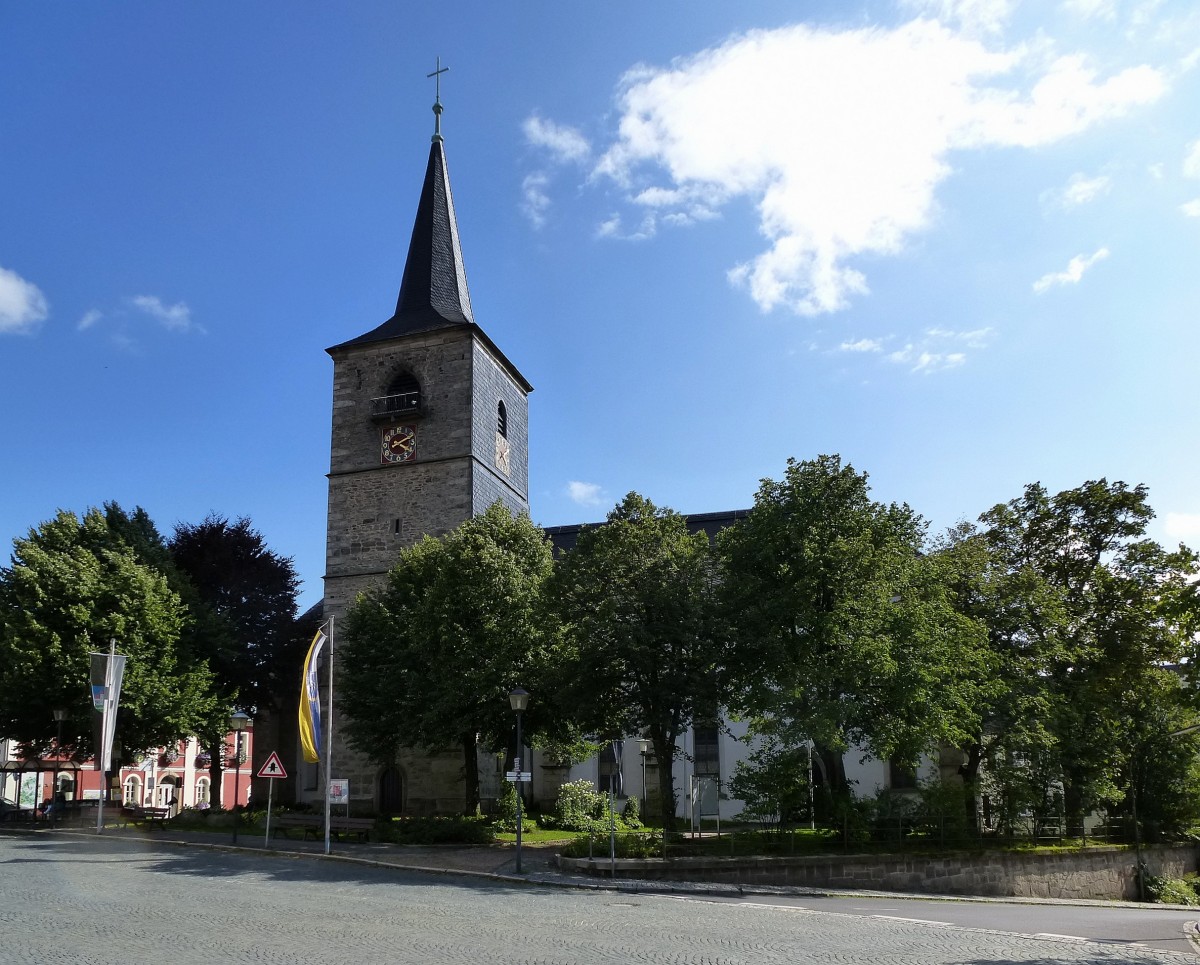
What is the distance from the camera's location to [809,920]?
50.9ft

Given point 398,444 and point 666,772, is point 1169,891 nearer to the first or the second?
point 666,772

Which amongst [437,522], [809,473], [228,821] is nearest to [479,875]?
[809,473]

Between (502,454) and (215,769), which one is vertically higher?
(502,454)

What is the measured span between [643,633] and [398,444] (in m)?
22.5

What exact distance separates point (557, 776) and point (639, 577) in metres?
18.4

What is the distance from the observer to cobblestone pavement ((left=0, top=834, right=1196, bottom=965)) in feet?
37.1

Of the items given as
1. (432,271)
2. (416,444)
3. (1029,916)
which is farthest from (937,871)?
(432,271)

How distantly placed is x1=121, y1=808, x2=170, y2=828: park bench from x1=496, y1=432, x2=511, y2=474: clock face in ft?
63.3

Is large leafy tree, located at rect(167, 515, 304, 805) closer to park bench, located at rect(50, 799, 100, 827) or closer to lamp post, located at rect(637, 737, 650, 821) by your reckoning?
park bench, located at rect(50, 799, 100, 827)

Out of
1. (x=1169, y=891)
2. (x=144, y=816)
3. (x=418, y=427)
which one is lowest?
(x=1169, y=891)

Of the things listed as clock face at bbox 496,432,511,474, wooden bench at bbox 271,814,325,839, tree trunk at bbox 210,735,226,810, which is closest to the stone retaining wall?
wooden bench at bbox 271,814,325,839

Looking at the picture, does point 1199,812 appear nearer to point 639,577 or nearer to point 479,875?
point 639,577

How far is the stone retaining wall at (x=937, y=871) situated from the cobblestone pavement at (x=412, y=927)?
3053 millimetres

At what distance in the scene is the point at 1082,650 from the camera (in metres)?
27.8
